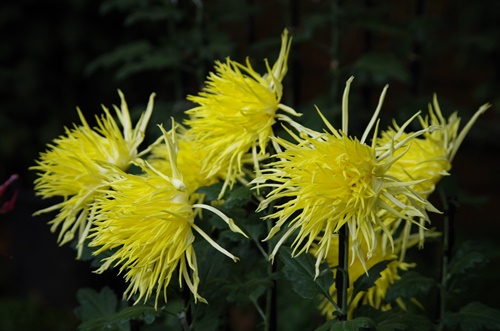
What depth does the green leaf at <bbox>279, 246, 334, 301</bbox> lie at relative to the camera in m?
1.19

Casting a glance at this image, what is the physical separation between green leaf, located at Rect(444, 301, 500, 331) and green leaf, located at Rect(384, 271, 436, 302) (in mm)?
90

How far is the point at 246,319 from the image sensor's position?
12.5 ft

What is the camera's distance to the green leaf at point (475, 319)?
4.24ft

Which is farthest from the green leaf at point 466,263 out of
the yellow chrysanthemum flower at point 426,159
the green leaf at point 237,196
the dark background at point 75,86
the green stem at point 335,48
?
the dark background at point 75,86

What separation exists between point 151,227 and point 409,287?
0.48 meters

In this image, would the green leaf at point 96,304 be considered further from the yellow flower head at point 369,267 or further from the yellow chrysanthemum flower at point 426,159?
the yellow chrysanthemum flower at point 426,159

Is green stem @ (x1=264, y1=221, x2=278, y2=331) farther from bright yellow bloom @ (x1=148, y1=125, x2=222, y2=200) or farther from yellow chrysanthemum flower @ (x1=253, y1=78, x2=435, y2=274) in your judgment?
yellow chrysanthemum flower @ (x1=253, y1=78, x2=435, y2=274)

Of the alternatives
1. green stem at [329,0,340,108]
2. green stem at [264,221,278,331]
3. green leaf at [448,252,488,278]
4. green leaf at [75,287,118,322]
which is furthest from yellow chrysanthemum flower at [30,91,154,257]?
green stem at [329,0,340,108]

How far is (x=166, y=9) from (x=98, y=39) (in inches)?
49.1

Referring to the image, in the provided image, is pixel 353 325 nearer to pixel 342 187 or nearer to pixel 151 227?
pixel 342 187

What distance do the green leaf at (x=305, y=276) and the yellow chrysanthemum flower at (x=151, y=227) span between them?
6.5 inches

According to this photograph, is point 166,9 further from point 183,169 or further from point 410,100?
point 183,169

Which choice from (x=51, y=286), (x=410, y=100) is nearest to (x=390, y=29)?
(x=410, y=100)

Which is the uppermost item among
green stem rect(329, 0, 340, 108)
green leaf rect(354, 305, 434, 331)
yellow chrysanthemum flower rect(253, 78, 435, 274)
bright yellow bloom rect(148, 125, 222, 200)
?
green stem rect(329, 0, 340, 108)
